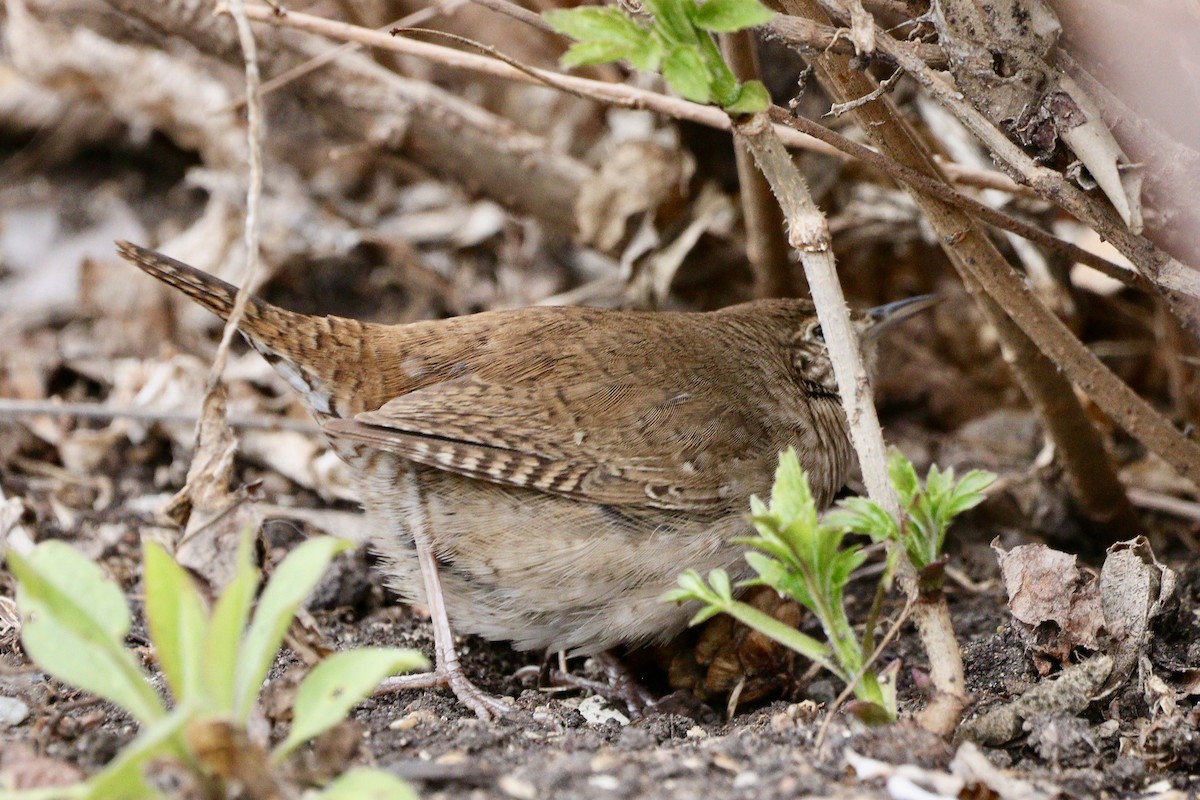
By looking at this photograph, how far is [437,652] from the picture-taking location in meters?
3.26

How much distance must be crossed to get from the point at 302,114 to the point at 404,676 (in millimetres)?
3698

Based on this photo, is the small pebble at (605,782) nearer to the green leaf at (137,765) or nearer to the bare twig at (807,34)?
the green leaf at (137,765)

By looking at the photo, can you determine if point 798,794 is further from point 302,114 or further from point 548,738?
point 302,114

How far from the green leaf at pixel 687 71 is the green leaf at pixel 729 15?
6 centimetres

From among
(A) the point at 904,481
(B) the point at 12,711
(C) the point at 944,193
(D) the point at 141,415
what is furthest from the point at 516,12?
(D) the point at 141,415

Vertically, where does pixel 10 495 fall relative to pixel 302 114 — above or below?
below

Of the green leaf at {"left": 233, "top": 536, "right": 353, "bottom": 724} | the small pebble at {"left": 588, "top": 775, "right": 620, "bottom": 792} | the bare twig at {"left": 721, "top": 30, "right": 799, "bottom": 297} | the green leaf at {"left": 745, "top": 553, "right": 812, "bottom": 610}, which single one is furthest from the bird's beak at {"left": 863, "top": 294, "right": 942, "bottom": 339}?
the green leaf at {"left": 233, "top": 536, "right": 353, "bottom": 724}

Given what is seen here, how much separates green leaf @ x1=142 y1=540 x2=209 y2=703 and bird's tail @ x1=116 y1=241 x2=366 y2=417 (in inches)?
62.3

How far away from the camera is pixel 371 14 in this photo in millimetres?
5438

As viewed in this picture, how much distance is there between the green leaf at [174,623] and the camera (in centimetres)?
183

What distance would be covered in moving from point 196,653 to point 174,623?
0.07 meters

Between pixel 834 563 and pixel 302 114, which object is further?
pixel 302 114

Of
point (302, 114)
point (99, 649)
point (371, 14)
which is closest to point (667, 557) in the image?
point (99, 649)

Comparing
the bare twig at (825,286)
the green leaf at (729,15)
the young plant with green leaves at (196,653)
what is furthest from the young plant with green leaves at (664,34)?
the young plant with green leaves at (196,653)
